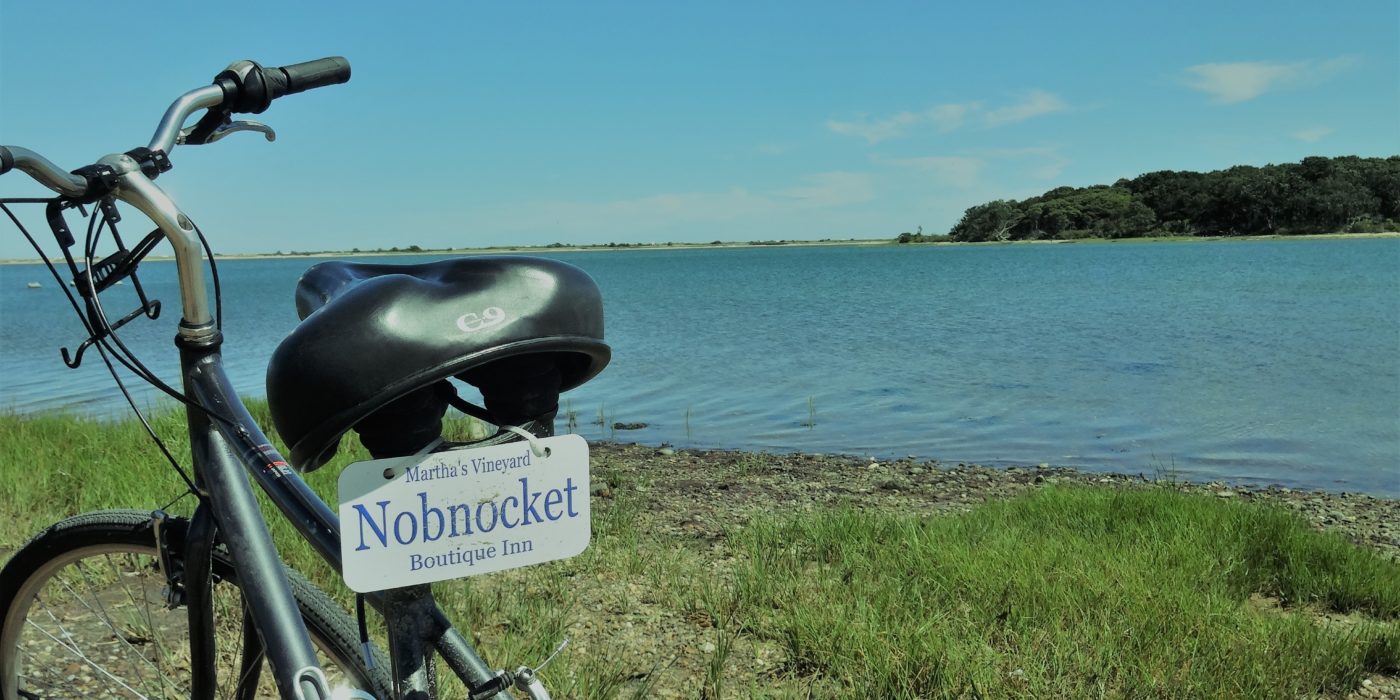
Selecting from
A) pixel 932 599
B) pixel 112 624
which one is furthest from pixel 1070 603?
pixel 112 624

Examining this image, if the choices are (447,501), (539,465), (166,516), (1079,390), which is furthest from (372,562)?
(1079,390)

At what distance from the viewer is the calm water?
955 cm

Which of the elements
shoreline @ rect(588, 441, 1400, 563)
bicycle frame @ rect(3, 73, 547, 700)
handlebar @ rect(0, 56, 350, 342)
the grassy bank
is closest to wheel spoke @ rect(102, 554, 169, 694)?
bicycle frame @ rect(3, 73, 547, 700)

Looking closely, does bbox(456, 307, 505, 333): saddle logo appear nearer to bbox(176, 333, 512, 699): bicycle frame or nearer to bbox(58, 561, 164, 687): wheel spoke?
bbox(176, 333, 512, 699): bicycle frame

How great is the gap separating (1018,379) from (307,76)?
1365 cm

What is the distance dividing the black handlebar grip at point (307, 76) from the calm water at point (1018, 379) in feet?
2.19

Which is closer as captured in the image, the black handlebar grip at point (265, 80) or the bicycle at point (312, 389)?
the bicycle at point (312, 389)

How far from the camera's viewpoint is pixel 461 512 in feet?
4.28

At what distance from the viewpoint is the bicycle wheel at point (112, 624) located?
69.5 inches

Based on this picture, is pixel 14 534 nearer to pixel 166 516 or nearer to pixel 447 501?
pixel 166 516

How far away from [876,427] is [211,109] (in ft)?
32.0

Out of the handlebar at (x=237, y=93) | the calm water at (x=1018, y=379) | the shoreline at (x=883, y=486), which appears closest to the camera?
the handlebar at (x=237, y=93)

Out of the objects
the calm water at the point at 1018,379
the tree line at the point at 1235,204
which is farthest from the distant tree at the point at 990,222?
the calm water at the point at 1018,379

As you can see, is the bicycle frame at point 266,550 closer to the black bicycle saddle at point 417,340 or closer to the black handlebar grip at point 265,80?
the black bicycle saddle at point 417,340
